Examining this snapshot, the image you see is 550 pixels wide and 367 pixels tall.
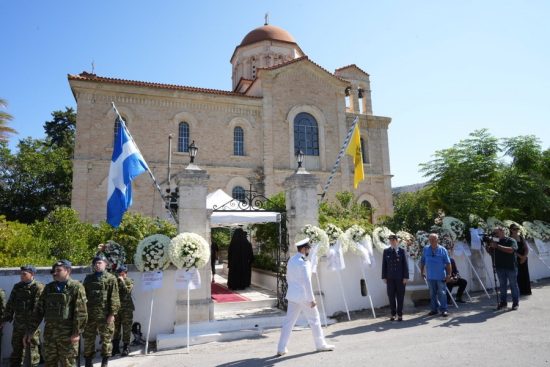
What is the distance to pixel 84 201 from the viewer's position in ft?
61.2

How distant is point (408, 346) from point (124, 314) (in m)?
5.17

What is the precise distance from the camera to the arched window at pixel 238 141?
22281 millimetres

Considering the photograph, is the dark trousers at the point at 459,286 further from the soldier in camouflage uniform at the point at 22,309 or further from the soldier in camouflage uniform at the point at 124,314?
the soldier in camouflage uniform at the point at 22,309

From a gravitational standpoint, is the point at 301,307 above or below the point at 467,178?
below

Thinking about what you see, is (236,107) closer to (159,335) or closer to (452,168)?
(452,168)

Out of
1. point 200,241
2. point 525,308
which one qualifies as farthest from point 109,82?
point 525,308

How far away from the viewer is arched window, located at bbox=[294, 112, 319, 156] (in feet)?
76.9

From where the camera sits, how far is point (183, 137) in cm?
2122

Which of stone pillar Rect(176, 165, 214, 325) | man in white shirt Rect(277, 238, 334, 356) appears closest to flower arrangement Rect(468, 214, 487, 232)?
man in white shirt Rect(277, 238, 334, 356)

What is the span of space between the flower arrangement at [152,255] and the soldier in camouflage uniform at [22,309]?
1830 millimetres

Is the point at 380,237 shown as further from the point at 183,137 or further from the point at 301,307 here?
the point at 183,137

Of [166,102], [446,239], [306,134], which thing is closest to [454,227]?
[446,239]

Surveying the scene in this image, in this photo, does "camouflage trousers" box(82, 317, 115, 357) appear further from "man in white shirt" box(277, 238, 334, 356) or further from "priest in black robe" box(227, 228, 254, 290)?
"priest in black robe" box(227, 228, 254, 290)

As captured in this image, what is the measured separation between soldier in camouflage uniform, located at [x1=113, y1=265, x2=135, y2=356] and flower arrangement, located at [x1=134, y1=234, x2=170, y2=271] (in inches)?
18.7
